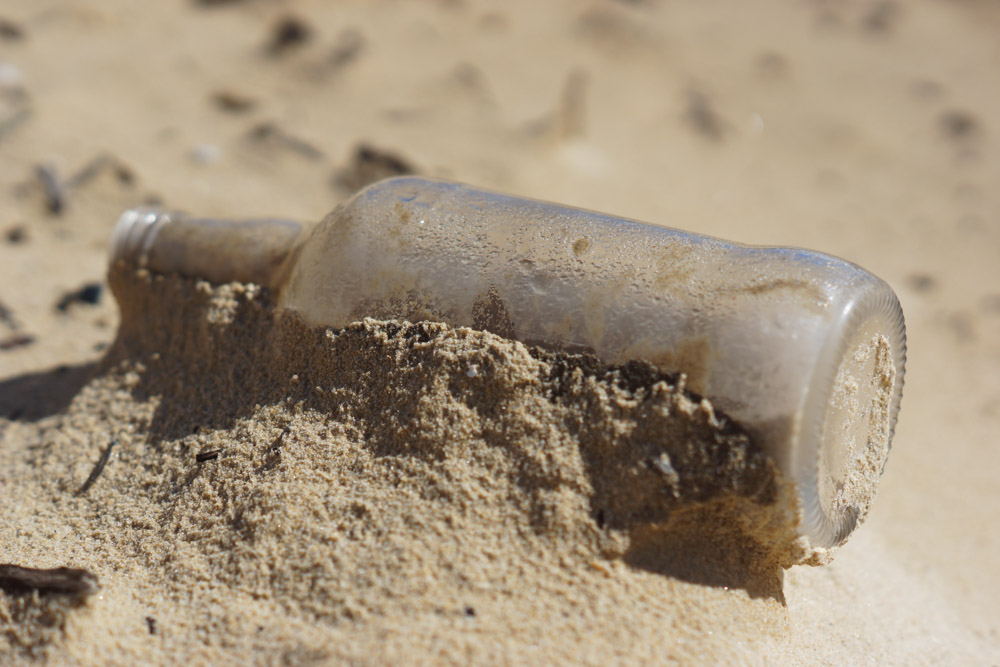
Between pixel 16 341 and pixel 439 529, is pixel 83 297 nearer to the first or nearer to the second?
pixel 16 341

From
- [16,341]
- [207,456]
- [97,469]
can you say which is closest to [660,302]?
[207,456]

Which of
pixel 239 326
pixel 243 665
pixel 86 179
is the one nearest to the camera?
pixel 243 665

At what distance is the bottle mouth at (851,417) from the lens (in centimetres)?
130

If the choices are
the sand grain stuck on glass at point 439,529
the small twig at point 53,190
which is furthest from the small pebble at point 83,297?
the sand grain stuck on glass at point 439,529

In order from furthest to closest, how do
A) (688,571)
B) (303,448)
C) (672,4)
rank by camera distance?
(672,4)
(303,448)
(688,571)

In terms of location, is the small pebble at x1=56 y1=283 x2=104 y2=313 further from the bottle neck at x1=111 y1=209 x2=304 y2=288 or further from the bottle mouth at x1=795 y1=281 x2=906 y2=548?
the bottle mouth at x1=795 y1=281 x2=906 y2=548

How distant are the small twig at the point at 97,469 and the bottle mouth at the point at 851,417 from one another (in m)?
1.40

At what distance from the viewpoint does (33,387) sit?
2.22m

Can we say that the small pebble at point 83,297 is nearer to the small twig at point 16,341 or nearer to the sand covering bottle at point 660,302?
the small twig at point 16,341

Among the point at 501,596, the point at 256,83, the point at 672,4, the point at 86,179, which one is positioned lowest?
the point at 501,596

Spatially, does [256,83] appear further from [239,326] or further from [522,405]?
[522,405]

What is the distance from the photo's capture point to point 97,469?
1.73 metres

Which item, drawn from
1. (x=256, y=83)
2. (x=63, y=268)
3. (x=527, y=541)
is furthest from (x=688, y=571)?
(x=256, y=83)

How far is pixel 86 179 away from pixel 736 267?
9.05 ft
